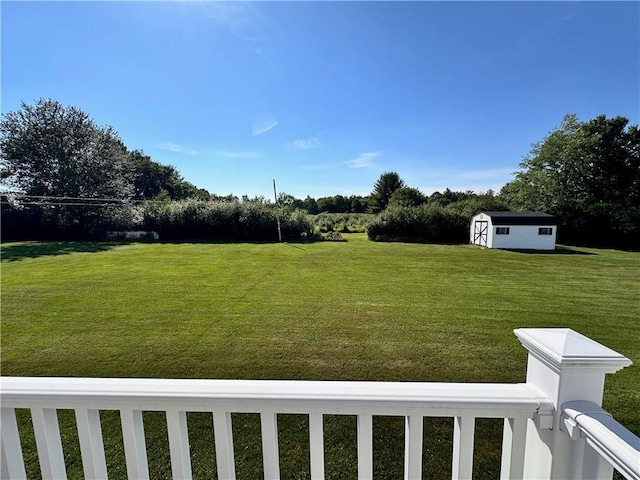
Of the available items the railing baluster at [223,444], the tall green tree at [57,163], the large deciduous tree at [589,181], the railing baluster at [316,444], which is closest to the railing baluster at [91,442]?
the railing baluster at [223,444]

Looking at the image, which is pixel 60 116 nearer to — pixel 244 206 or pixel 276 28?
pixel 244 206

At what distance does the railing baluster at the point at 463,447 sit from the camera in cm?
78

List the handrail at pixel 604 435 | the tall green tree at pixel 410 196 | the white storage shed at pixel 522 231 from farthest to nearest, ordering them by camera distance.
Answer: the tall green tree at pixel 410 196 < the white storage shed at pixel 522 231 < the handrail at pixel 604 435

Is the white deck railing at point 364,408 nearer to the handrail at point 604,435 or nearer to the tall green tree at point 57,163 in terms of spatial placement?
the handrail at point 604,435

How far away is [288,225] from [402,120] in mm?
7843

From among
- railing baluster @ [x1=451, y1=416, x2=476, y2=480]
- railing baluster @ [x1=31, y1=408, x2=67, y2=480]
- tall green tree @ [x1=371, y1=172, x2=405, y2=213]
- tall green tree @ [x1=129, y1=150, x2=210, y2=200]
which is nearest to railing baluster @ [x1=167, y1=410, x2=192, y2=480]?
railing baluster @ [x1=31, y1=408, x2=67, y2=480]

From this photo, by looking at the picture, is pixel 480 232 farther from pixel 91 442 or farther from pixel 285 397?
pixel 91 442

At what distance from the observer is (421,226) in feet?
53.7

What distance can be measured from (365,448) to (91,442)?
0.80 m

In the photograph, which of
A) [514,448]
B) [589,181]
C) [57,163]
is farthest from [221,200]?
[589,181]

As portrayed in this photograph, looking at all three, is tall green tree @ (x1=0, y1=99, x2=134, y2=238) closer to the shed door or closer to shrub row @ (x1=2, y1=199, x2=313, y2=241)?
shrub row @ (x1=2, y1=199, x2=313, y2=241)

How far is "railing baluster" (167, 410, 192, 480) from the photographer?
0.80m

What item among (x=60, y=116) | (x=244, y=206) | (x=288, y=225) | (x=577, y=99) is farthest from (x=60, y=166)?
(x=577, y=99)

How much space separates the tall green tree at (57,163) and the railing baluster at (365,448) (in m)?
20.6
